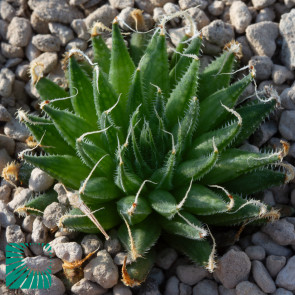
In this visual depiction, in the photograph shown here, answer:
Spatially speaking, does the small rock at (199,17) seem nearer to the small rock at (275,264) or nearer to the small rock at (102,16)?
the small rock at (102,16)

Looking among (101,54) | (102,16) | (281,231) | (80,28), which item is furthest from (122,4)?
(281,231)

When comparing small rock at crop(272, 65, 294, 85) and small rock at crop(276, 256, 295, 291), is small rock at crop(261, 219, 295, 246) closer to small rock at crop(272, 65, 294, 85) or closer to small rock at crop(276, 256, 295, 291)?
small rock at crop(276, 256, 295, 291)

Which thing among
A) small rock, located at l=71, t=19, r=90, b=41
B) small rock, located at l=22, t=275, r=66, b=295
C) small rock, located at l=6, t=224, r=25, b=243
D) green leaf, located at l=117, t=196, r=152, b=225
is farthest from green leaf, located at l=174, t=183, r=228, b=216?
small rock, located at l=71, t=19, r=90, b=41

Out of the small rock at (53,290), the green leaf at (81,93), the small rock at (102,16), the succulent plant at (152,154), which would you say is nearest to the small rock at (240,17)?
the succulent plant at (152,154)

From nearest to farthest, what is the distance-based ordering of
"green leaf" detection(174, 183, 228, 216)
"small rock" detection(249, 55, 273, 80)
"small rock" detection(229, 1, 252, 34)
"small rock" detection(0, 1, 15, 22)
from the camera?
"green leaf" detection(174, 183, 228, 216) < "small rock" detection(249, 55, 273, 80) < "small rock" detection(229, 1, 252, 34) < "small rock" detection(0, 1, 15, 22)

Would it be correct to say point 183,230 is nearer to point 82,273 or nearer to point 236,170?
point 236,170

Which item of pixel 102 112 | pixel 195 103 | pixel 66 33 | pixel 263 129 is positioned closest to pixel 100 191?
pixel 102 112
